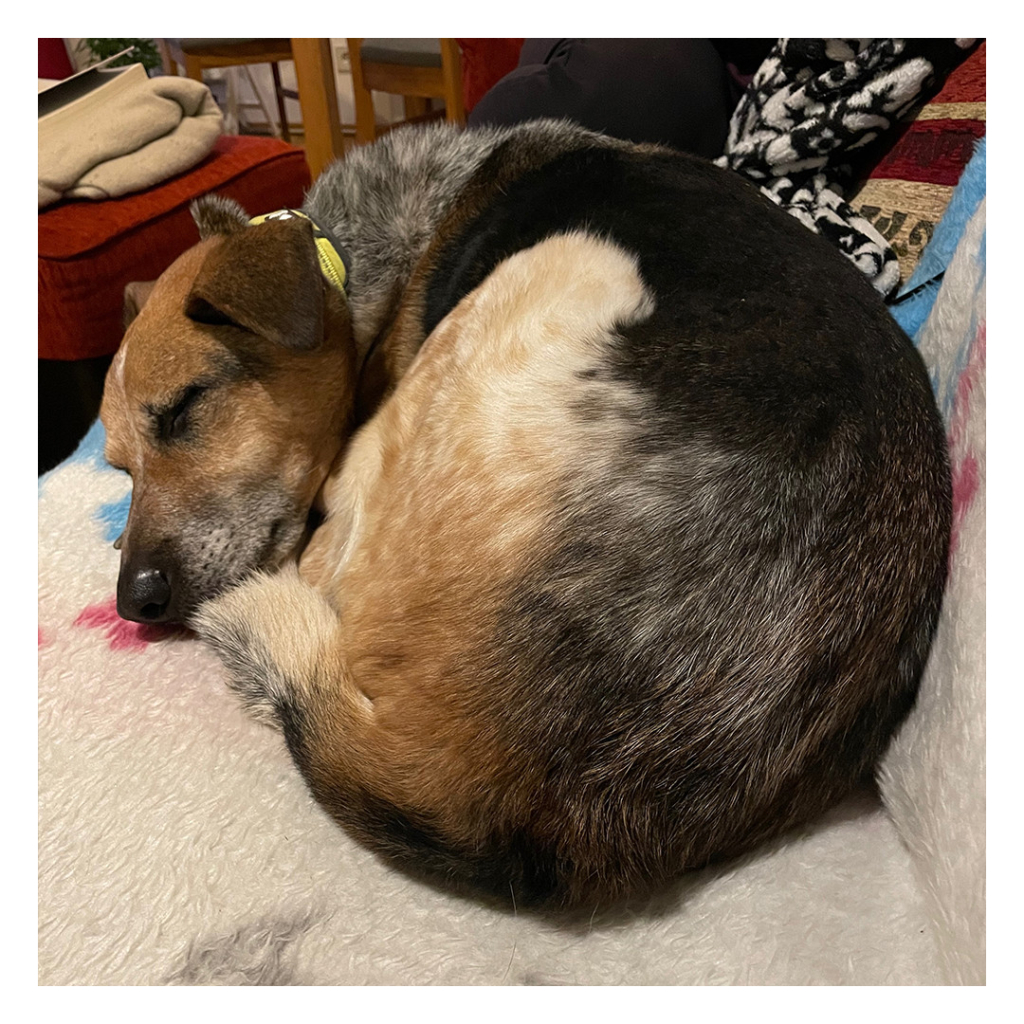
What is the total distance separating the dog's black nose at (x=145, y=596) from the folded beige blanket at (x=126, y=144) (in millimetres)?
1794

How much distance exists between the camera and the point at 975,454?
1471 mm

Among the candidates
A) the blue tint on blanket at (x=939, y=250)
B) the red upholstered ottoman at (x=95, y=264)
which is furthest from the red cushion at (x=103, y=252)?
the blue tint on blanket at (x=939, y=250)

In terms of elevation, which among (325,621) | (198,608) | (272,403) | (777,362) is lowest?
(198,608)

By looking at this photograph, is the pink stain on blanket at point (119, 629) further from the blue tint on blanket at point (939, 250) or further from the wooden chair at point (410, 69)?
the wooden chair at point (410, 69)

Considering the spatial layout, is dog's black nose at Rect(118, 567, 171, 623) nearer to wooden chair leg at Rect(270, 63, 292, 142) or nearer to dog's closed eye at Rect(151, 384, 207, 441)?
dog's closed eye at Rect(151, 384, 207, 441)

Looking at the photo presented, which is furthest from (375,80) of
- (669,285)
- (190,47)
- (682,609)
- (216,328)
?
(682,609)

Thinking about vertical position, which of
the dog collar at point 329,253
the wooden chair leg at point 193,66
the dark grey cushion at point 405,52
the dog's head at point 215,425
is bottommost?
the dog's head at point 215,425

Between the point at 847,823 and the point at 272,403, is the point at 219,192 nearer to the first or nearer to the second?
the point at 272,403

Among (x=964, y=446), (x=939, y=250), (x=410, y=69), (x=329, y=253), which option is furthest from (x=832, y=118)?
(x=410, y=69)

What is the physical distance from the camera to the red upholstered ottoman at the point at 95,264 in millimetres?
2822

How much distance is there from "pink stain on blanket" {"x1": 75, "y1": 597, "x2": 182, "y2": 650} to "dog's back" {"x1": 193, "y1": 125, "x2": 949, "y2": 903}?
1.09 ft

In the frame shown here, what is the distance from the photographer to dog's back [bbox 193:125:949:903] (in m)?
1.29

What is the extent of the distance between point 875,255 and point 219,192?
246 centimetres

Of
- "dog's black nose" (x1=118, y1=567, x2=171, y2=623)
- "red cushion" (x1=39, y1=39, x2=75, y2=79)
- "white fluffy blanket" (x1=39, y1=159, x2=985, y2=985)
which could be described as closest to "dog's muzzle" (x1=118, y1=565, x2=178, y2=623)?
"dog's black nose" (x1=118, y1=567, x2=171, y2=623)
